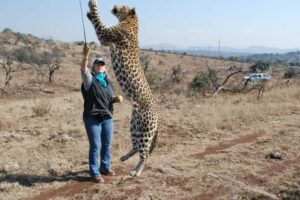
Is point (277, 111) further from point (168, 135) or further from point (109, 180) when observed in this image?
point (109, 180)

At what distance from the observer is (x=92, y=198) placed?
6547 mm

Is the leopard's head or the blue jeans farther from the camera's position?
the leopard's head

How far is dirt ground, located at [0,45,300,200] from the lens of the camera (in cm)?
686

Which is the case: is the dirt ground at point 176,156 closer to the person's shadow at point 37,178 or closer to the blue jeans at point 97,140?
the person's shadow at point 37,178

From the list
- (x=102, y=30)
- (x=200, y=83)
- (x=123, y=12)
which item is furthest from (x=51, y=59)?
(x=102, y=30)

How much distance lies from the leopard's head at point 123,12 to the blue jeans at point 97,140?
155 cm

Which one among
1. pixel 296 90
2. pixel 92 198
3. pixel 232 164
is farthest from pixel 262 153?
pixel 296 90

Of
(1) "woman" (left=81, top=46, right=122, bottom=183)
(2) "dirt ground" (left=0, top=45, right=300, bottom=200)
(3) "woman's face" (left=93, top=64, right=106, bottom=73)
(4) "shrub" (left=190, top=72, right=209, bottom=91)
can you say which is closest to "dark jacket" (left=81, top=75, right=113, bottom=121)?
(1) "woman" (left=81, top=46, right=122, bottom=183)

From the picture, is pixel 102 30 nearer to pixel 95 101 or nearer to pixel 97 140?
pixel 95 101

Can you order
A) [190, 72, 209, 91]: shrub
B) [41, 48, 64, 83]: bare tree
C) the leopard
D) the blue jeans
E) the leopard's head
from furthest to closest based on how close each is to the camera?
1. [41, 48, 64, 83]: bare tree
2. [190, 72, 209, 91]: shrub
3. the leopard's head
4. the leopard
5. the blue jeans

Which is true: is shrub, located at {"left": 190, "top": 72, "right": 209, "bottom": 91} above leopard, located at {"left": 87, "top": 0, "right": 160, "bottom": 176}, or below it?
below

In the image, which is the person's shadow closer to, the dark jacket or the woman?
the woman

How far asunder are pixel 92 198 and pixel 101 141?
3.60ft

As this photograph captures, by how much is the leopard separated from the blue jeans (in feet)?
1.38
